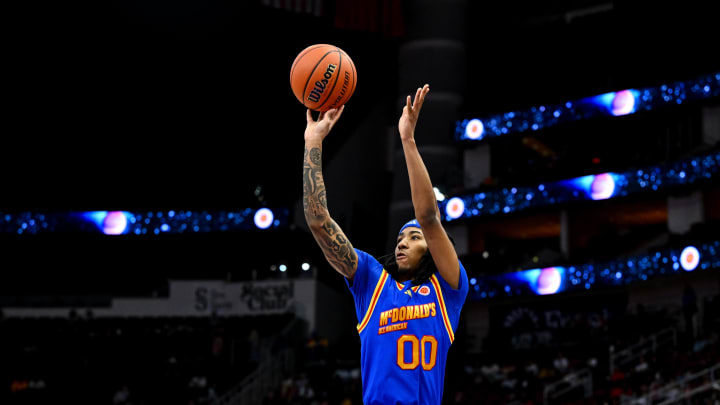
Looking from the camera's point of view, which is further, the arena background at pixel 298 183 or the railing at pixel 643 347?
the arena background at pixel 298 183

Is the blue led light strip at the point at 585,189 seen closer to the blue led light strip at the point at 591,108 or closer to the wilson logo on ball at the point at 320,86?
the blue led light strip at the point at 591,108

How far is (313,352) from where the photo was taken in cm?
2898

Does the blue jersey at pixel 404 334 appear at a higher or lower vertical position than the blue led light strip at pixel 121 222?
lower

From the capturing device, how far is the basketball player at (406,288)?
4.90m

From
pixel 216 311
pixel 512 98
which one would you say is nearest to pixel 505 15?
pixel 512 98

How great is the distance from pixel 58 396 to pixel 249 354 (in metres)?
5.51

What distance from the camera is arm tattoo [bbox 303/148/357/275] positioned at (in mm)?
5219

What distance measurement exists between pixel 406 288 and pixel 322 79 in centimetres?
138

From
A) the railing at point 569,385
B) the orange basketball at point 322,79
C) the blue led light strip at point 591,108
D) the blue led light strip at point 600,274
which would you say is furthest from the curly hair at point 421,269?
the blue led light strip at point 591,108

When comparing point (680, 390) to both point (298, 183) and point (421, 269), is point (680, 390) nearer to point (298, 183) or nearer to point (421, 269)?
point (421, 269)

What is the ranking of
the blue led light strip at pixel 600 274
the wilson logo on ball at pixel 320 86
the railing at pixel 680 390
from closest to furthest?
the wilson logo on ball at pixel 320 86
the railing at pixel 680 390
the blue led light strip at pixel 600 274

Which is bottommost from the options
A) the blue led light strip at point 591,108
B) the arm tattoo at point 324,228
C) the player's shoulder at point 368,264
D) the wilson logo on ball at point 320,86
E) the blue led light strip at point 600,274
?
the player's shoulder at point 368,264

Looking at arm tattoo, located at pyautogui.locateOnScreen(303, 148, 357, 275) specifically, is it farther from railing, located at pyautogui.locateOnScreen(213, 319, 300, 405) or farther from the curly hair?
railing, located at pyautogui.locateOnScreen(213, 319, 300, 405)

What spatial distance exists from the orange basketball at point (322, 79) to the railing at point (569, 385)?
1565cm
